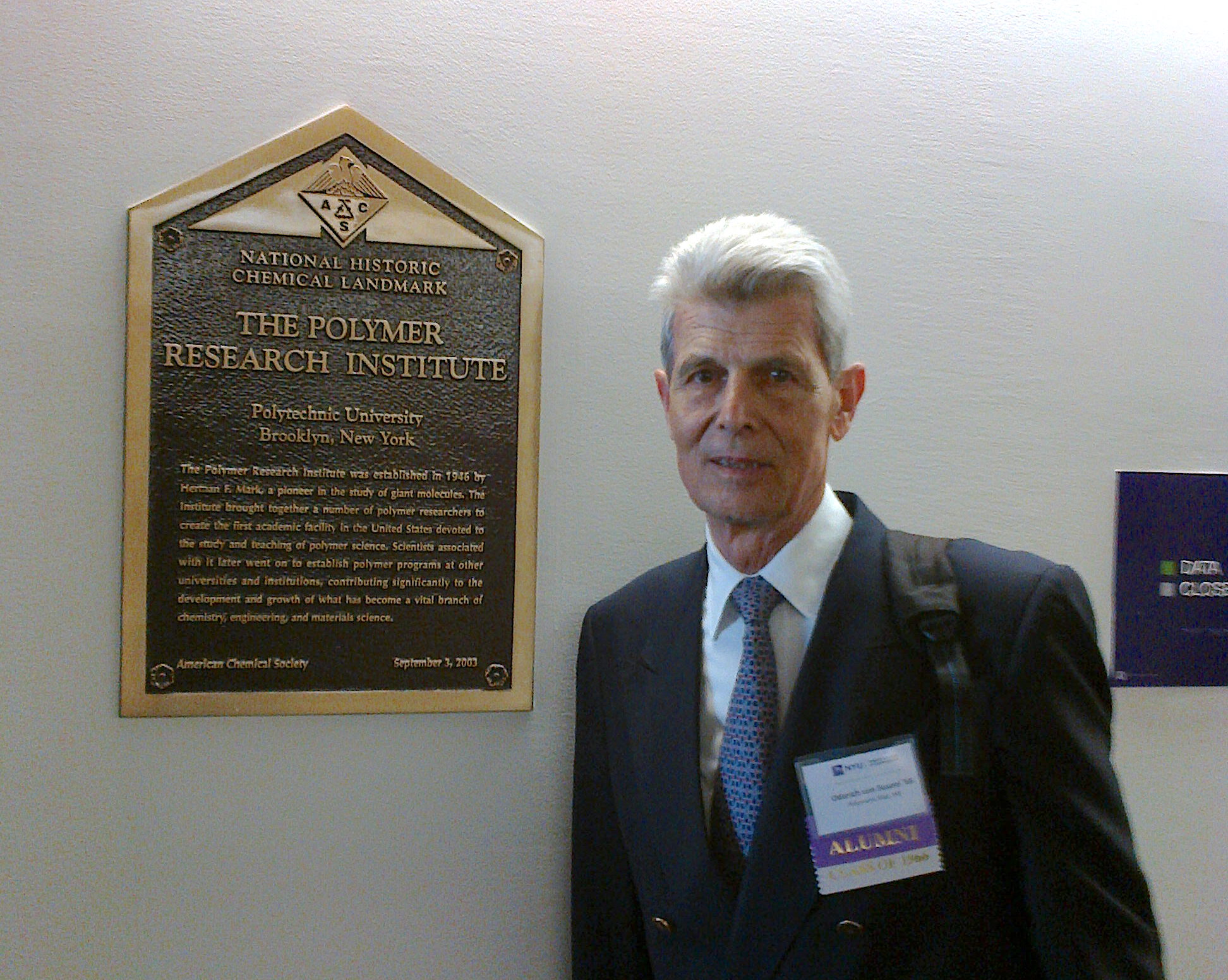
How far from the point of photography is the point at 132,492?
182 cm

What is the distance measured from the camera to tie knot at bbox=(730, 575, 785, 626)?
1628 millimetres

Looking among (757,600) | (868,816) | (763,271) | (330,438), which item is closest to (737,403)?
(763,271)

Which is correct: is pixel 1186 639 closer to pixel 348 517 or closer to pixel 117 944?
pixel 348 517

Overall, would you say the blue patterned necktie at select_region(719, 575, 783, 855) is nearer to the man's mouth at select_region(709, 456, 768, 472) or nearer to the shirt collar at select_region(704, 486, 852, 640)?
the shirt collar at select_region(704, 486, 852, 640)

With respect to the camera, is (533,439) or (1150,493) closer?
(533,439)

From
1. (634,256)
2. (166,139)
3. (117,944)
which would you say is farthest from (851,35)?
(117,944)

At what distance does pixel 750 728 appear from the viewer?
1592mm

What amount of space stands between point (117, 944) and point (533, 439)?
1.20 m

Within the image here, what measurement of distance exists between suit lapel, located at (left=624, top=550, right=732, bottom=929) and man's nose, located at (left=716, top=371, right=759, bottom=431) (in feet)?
1.06

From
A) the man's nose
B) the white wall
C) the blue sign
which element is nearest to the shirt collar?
the man's nose

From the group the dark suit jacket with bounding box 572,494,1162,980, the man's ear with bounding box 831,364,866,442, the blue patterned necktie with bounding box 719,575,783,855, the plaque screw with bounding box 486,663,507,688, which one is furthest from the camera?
the plaque screw with bounding box 486,663,507,688

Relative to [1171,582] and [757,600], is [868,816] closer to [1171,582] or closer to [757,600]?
[757,600]

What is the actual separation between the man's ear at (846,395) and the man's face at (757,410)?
0.17 feet

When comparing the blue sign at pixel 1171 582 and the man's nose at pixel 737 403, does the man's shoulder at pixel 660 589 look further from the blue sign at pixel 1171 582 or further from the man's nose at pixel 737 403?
the blue sign at pixel 1171 582
